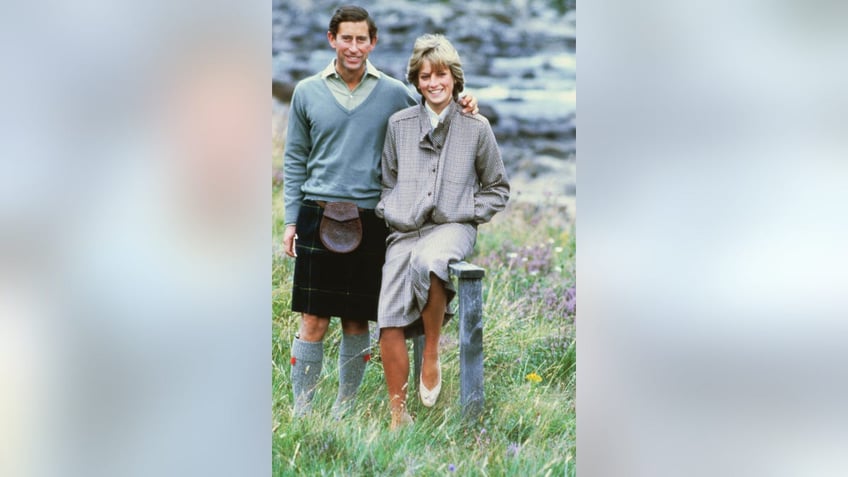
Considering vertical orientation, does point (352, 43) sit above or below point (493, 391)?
above

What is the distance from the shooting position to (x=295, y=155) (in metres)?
4.45

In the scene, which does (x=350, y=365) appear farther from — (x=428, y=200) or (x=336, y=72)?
(x=336, y=72)

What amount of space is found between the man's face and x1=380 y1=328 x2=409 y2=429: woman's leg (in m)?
1.03

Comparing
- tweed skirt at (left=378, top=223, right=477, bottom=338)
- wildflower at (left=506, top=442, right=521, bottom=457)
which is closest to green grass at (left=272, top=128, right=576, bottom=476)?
wildflower at (left=506, top=442, right=521, bottom=457)

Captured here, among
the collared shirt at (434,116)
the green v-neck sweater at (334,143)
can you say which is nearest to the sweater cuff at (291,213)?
the green v-neck sweater at (334,143)

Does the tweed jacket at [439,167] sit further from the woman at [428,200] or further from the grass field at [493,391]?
the grass field at [493,391]

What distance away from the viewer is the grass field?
438 cm

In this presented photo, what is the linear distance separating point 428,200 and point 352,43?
67 centimetres

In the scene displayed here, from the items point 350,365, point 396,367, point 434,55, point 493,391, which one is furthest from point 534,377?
point 434,55
